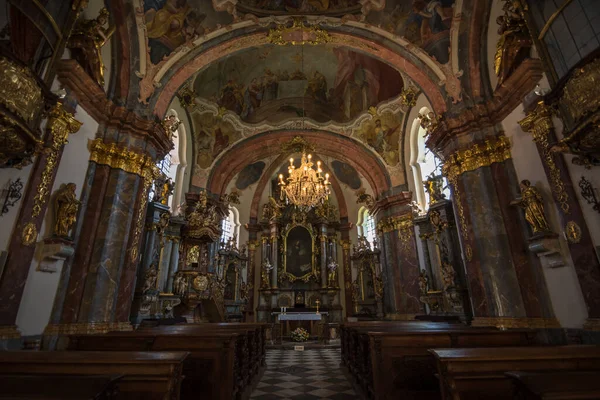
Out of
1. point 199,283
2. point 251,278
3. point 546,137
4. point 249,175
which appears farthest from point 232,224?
point 546,137

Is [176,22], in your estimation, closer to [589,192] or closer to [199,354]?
[199,354]

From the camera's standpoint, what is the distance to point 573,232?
17.5 ft

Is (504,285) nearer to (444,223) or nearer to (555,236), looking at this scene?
(555,236)

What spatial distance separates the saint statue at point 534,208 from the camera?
19.6ft

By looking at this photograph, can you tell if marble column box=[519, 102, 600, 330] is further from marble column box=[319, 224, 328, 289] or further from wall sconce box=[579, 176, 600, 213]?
marble column box=[319, 224, 328, 289]

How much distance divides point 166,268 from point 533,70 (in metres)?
11.6

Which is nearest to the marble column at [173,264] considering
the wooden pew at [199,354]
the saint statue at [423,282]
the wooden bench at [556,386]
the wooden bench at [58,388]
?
the wooden pew at [199,354]

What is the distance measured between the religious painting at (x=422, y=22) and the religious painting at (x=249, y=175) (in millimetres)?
10594

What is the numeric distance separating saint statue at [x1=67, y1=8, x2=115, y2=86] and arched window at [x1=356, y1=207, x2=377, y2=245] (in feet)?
48.0

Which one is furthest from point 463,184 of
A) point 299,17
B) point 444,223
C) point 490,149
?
point 299,17

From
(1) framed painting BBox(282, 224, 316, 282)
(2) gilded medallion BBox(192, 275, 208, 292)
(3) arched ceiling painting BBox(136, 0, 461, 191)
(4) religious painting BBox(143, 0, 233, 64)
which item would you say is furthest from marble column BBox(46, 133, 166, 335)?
(1) framed painting BBox(282, 224, 316, 282)

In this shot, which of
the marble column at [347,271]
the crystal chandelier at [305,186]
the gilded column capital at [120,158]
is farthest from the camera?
the marble column at [347,271]

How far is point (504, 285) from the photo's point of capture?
6.75 metres

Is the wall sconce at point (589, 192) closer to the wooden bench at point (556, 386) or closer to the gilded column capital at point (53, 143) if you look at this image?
the wooden bench at point (556, 386)
